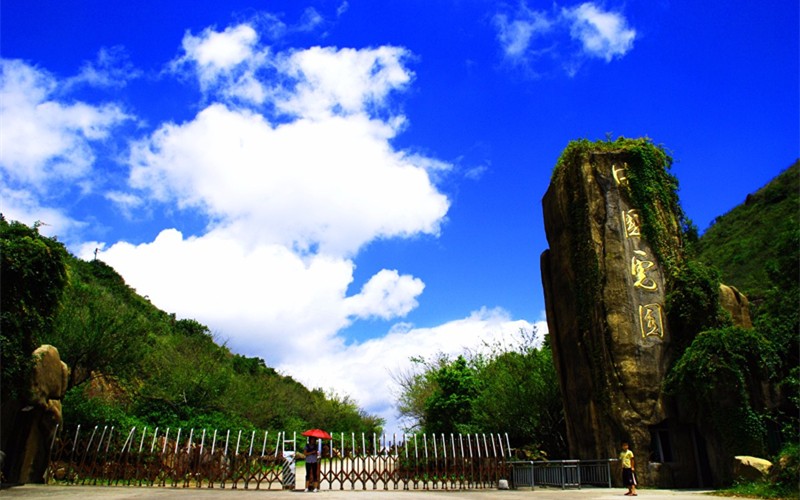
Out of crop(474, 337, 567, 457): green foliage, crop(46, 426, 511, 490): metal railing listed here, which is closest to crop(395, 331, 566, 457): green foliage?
crop(474, 337, 567, 457): green foliage

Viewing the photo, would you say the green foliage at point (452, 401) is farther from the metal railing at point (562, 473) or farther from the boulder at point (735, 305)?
the boulder at point (735, 305)

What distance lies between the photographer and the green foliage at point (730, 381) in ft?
56.9

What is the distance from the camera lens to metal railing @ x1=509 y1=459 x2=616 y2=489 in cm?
1900

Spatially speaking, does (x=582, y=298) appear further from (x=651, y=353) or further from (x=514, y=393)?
(x=514, y=393)

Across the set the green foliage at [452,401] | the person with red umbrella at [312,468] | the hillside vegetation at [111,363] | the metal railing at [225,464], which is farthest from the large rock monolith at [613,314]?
the hillside vegetation at [111,363]

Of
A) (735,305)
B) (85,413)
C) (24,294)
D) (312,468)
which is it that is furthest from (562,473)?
(85,413)

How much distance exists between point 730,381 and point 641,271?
4499 millimetres

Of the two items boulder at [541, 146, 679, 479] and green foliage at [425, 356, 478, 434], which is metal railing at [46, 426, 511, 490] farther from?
green foliage at [425, 356, 478, 434]

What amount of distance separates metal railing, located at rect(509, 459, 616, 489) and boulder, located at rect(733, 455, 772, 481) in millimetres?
3501

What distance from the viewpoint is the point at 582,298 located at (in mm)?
21203

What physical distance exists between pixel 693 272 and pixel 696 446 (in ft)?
18.6

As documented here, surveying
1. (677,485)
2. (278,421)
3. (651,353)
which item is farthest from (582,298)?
(278,421)

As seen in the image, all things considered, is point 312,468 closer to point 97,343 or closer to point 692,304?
point 97,343

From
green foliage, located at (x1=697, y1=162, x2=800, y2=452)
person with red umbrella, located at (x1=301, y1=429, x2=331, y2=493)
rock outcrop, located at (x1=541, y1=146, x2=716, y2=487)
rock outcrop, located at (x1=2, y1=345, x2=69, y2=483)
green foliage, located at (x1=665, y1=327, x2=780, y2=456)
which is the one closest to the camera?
rock outcrop, located at (x1=2, y1=345, x2=69, y2=483)
